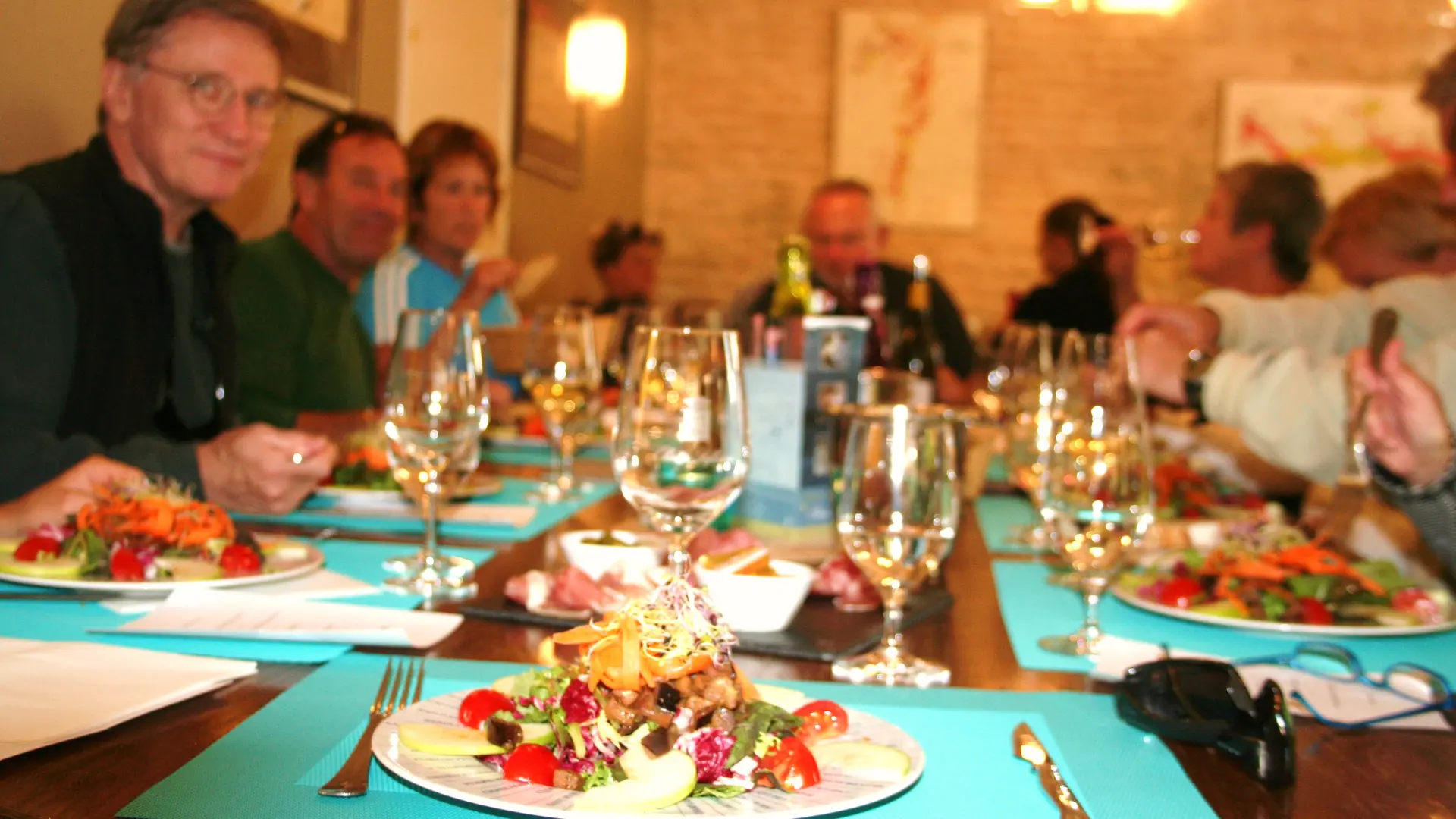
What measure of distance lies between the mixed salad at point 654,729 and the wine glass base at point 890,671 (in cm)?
29

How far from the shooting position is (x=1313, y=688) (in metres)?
1.03

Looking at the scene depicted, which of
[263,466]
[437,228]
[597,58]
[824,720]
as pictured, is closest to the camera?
[824,720]

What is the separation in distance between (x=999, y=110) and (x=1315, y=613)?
670cm

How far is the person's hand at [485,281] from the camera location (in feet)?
10.9

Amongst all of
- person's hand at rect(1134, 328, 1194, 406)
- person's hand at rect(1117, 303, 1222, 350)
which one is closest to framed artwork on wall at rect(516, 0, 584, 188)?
person's hand at rect(1117, 303, 1222, 350)

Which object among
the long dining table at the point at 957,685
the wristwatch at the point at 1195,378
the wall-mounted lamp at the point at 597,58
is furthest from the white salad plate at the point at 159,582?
the wall-mounted lamp at the point at 597,58

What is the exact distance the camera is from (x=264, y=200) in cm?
330

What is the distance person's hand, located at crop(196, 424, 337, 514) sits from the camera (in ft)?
5.10

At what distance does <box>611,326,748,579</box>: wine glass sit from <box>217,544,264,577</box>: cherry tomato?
433 millimetres

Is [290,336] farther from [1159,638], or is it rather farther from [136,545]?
[1159,638]

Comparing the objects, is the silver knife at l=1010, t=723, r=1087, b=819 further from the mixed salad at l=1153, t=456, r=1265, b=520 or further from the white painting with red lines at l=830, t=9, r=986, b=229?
the white painting with red lines at l=830, t=9, r=986, b=229

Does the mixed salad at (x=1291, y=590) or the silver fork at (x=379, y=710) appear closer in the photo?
the silver fork at (x=379, y=710)

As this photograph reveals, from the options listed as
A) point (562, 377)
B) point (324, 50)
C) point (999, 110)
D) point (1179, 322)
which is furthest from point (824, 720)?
point (999, 110)

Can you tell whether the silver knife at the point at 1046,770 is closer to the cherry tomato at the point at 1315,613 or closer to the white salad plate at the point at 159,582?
the cherry tomato at the point at 1315,613
